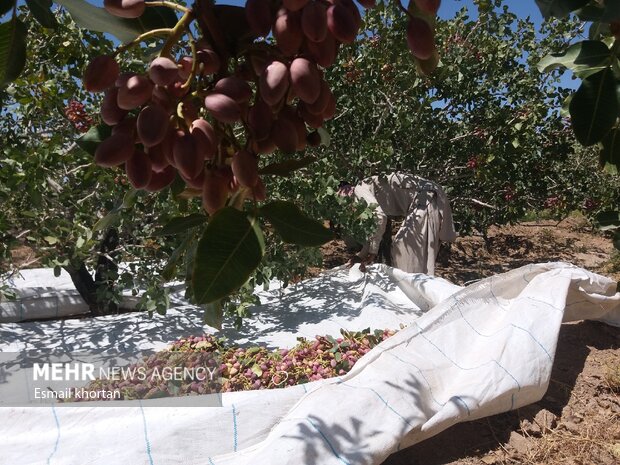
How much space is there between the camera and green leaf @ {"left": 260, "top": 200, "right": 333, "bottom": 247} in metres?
0.47

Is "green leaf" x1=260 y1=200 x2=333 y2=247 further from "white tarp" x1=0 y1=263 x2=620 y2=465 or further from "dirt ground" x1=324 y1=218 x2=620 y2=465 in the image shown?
"dirt ground" x1=324 y1=218 x2=620 y2=465

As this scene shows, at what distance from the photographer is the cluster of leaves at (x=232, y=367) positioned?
2.39m

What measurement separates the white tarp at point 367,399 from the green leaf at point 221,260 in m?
1.43

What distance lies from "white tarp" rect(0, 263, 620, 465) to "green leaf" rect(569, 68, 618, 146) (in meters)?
1.40

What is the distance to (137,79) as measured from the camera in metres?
0.44

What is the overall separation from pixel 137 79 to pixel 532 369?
2374mm

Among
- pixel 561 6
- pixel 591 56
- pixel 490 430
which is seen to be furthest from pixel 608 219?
pixel 490 430

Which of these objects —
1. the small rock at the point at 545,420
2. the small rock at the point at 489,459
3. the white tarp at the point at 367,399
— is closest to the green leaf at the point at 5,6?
the white tarp at the point at 367,399

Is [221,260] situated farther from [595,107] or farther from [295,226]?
[595,107]

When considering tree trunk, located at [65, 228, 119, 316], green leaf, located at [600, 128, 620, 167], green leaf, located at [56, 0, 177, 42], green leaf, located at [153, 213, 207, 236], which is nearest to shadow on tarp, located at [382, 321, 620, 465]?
green leaf, located at [600, 128, 620, 167]

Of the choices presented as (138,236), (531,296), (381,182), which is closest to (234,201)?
(531,296)

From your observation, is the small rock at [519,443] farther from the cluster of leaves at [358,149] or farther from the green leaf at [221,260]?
the green leaf at [221,260]

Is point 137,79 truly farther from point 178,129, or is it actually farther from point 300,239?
point 300,239

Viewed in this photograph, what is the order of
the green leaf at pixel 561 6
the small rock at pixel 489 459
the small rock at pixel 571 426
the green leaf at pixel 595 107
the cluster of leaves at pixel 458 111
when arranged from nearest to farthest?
the green leaf at pixel 561 6 < the green leaf at pixel 595 107 < the small rock at pixel 489 459 < the small rock at pixel 571 426 < the cluster of leaves at pixel 458 111
